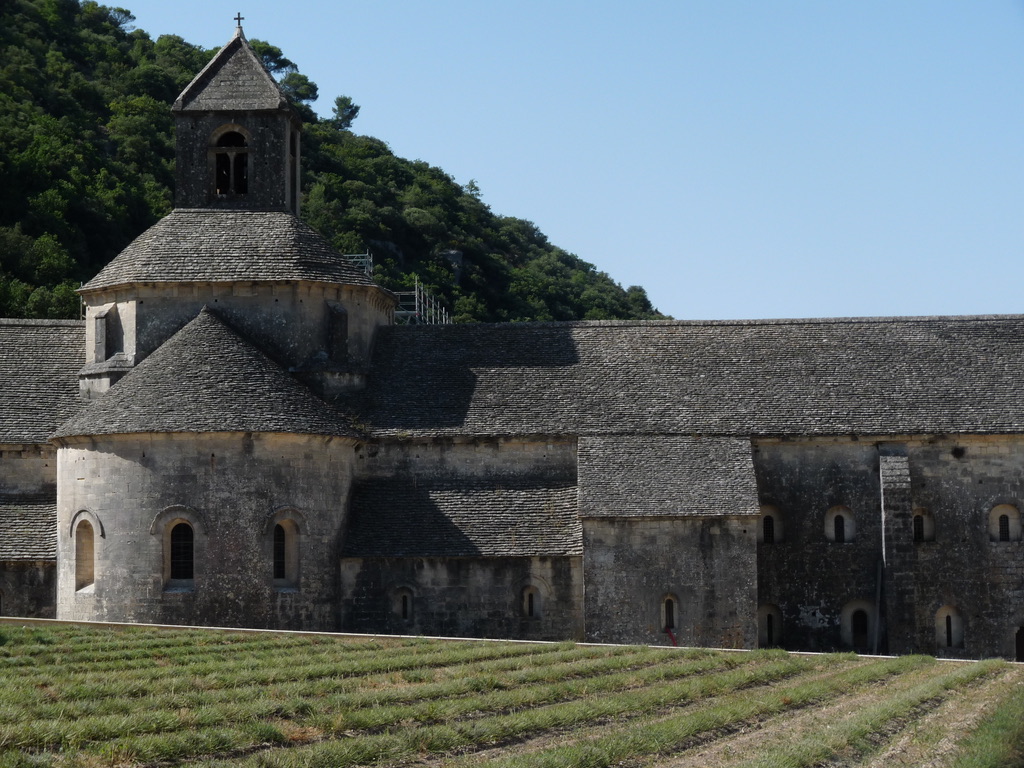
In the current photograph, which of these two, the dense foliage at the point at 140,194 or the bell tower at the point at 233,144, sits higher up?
the dense foliage at the point at 140,194

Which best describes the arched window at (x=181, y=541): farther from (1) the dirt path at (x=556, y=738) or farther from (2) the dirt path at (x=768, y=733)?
(2) the dirt path at (x=768, y=733)

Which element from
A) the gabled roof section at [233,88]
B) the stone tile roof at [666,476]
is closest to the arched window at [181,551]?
the stone tile roof at [666,476]

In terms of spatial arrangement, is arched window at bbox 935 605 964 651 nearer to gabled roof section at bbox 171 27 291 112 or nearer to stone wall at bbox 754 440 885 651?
stone wall at bbox 754 440 885 651

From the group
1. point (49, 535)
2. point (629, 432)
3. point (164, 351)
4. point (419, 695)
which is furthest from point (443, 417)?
point (419, 695)

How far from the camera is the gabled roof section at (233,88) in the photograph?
132ft

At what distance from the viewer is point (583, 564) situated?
34062mm

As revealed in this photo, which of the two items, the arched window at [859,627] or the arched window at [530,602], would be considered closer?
the arched window at [530,602]

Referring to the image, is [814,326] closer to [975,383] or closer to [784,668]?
[975,383]

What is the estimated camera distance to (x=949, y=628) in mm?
35531

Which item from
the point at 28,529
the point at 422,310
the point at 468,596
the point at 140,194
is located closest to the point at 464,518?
the point at 468,596

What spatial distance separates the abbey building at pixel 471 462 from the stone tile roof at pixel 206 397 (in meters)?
0.08

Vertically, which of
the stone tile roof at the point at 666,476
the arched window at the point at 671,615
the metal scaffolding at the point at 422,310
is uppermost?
the metal scaffolding at the point at 422,310

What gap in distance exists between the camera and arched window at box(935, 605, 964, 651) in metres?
35.4

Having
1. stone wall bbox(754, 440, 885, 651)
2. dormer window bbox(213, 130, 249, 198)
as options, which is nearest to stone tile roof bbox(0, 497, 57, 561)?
dormer window bbox(213, 130, 249, 198)
